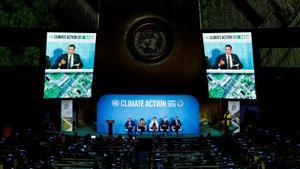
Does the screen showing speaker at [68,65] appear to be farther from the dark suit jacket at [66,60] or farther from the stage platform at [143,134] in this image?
the stage platform at [143,134]

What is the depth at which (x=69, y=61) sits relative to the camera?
19.6m

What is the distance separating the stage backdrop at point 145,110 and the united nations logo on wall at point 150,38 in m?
2.00

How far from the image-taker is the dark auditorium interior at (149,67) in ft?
64.6

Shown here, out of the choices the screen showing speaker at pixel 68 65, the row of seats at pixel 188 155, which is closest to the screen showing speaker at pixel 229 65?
the row of seats at pixel 188 155

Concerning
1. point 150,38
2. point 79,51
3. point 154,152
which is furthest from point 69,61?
point 154,152

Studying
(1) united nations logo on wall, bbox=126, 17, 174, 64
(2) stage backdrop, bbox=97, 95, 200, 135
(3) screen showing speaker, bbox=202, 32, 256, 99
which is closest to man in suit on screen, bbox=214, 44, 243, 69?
(3) screen showing speaker, bbox=202, 32, 256, 99

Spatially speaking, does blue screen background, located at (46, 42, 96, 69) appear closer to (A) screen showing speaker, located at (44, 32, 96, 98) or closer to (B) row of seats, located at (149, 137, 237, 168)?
(A) screen showing speaker, located at (44, 32, 96, 98)

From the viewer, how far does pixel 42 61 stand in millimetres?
21328

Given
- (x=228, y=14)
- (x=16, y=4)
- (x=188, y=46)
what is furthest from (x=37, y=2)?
(x=228, y=14)

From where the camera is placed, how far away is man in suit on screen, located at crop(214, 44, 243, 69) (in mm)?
19594

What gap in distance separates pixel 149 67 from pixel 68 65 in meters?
4.01

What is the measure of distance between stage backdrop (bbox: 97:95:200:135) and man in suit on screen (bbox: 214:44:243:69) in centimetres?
226

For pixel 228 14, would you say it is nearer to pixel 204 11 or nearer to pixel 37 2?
pixel 204 11

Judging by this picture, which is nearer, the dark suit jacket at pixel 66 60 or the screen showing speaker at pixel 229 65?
the screen showing speaker at pixel 229 65
